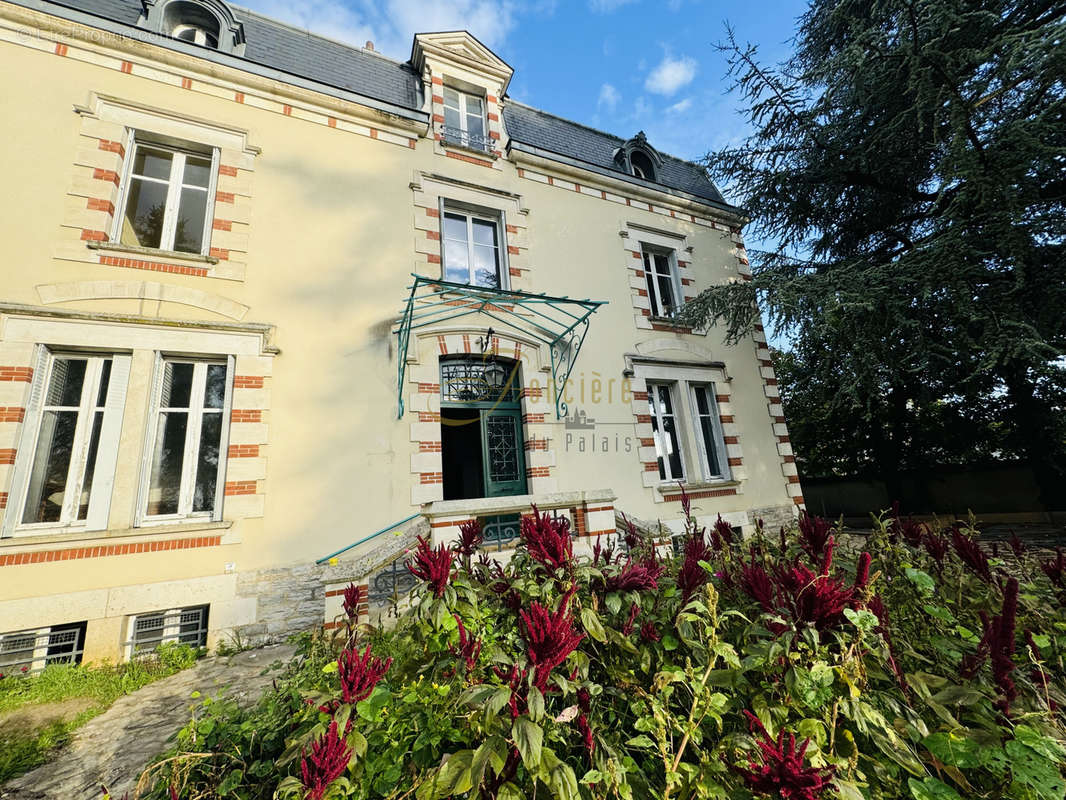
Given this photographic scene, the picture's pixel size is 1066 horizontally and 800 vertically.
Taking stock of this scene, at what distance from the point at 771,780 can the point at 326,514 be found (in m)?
5.36

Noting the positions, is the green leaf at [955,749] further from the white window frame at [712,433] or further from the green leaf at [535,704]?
the white window frame at [712,433]

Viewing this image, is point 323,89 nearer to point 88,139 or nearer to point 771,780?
point 88,139

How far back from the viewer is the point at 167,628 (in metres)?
4.50

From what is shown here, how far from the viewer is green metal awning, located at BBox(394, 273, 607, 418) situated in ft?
20.6

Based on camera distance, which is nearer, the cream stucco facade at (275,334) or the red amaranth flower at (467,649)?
the red amaranth flower at (467,649)

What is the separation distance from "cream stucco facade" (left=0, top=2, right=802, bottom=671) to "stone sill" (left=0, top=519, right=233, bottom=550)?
0.02m

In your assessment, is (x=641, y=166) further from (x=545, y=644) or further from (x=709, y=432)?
(x=545, y=644)

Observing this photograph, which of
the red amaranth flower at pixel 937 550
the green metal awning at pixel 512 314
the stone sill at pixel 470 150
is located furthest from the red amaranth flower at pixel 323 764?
the stone sill at pixel 470 150

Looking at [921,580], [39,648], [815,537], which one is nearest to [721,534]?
[815,537]

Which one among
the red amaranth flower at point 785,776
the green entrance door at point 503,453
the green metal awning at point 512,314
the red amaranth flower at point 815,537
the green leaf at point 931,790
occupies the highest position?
the green metal awning at point 512,314

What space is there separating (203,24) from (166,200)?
10.2 ft

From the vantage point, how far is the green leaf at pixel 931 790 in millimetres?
1178

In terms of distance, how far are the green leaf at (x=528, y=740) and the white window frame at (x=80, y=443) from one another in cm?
563

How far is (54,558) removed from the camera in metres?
4.23
